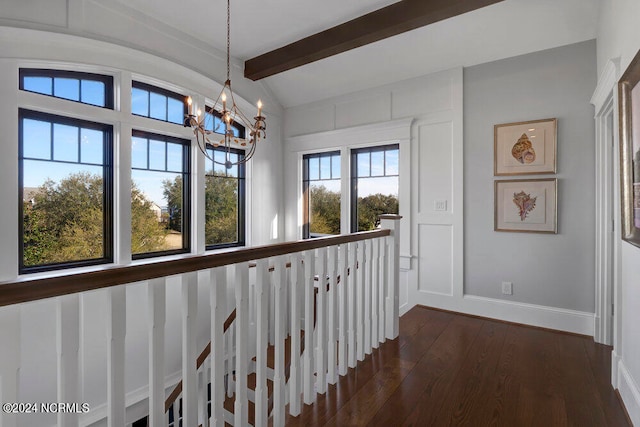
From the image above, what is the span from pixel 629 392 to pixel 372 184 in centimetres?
307

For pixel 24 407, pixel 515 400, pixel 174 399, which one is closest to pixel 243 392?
pixel 24 407

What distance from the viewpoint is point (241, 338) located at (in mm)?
1385

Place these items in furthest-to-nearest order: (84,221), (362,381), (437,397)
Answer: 1. (84,221)
2. (362,381)
3. (437,397)

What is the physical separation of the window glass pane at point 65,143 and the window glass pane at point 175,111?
3.16ft

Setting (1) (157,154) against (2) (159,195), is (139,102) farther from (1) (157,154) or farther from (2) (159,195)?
(2) (159,195)

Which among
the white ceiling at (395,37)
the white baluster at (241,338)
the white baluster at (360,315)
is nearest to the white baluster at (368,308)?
the white baluster at (360,315)

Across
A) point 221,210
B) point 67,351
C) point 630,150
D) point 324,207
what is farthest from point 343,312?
point 324,207

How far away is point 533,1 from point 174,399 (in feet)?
15.2

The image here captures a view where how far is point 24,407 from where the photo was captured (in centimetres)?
108

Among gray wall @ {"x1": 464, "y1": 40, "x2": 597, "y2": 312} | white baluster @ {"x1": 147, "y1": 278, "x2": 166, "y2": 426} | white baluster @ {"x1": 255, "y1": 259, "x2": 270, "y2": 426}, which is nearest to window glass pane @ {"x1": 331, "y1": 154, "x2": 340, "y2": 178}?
gray wall @ {"x1": 464, "y1": 40, "x2": 597, "y2": 312}

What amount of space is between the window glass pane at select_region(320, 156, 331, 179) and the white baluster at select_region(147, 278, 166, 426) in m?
3.78

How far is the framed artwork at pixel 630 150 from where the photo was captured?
1.59 m

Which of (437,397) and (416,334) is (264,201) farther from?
(437,397)

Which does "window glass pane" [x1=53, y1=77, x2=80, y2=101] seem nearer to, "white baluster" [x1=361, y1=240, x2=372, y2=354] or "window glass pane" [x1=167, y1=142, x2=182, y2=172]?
"window glass pane" [x1=167, y1=142, x2=182, y2=172]
